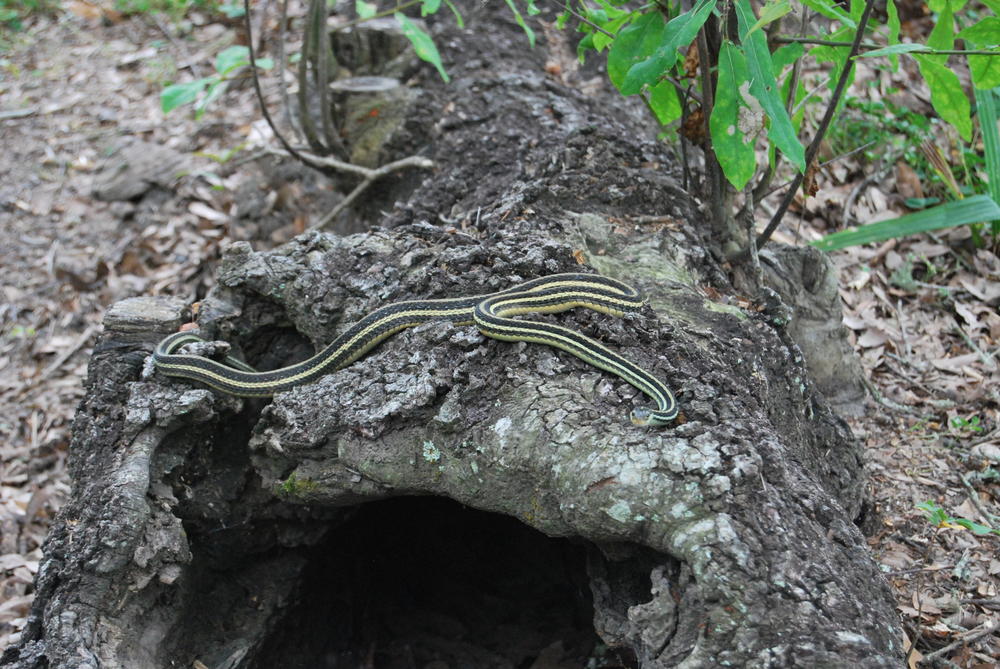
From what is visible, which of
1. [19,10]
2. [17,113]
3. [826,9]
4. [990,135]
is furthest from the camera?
[19,10]

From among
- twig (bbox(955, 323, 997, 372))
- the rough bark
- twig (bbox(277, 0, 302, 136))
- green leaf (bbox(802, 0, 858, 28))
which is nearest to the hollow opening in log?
the rough bark

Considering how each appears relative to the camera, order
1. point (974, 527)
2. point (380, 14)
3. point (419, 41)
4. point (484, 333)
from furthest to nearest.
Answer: point (380, 14) → point (419, 41) → point (974, 527) → point (484, 333)

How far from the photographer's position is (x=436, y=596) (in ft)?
15.4

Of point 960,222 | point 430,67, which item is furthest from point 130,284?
point 960,222

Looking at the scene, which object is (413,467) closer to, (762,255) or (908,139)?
(762,255)

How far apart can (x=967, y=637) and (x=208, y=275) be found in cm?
589

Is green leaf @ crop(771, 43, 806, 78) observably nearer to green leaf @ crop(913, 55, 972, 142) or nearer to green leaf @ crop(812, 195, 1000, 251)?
green leaf @ crop(913, 55, 972, 142)

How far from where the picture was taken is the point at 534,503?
3131 millimetres

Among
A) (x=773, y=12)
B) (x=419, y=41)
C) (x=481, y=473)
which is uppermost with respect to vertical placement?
(x=773, y=12)

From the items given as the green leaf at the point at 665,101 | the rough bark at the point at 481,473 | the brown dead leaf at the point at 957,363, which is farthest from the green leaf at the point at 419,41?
the brown dead leaf at the point at 957,363

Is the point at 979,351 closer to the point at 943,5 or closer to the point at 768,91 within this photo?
the point at 943,5

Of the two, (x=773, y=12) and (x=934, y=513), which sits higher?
(x=773, y=12)

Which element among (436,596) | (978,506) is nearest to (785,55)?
(978,506)

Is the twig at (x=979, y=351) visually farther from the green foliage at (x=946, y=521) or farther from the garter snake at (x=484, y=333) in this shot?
the garter snake at (x=484, y=333)
